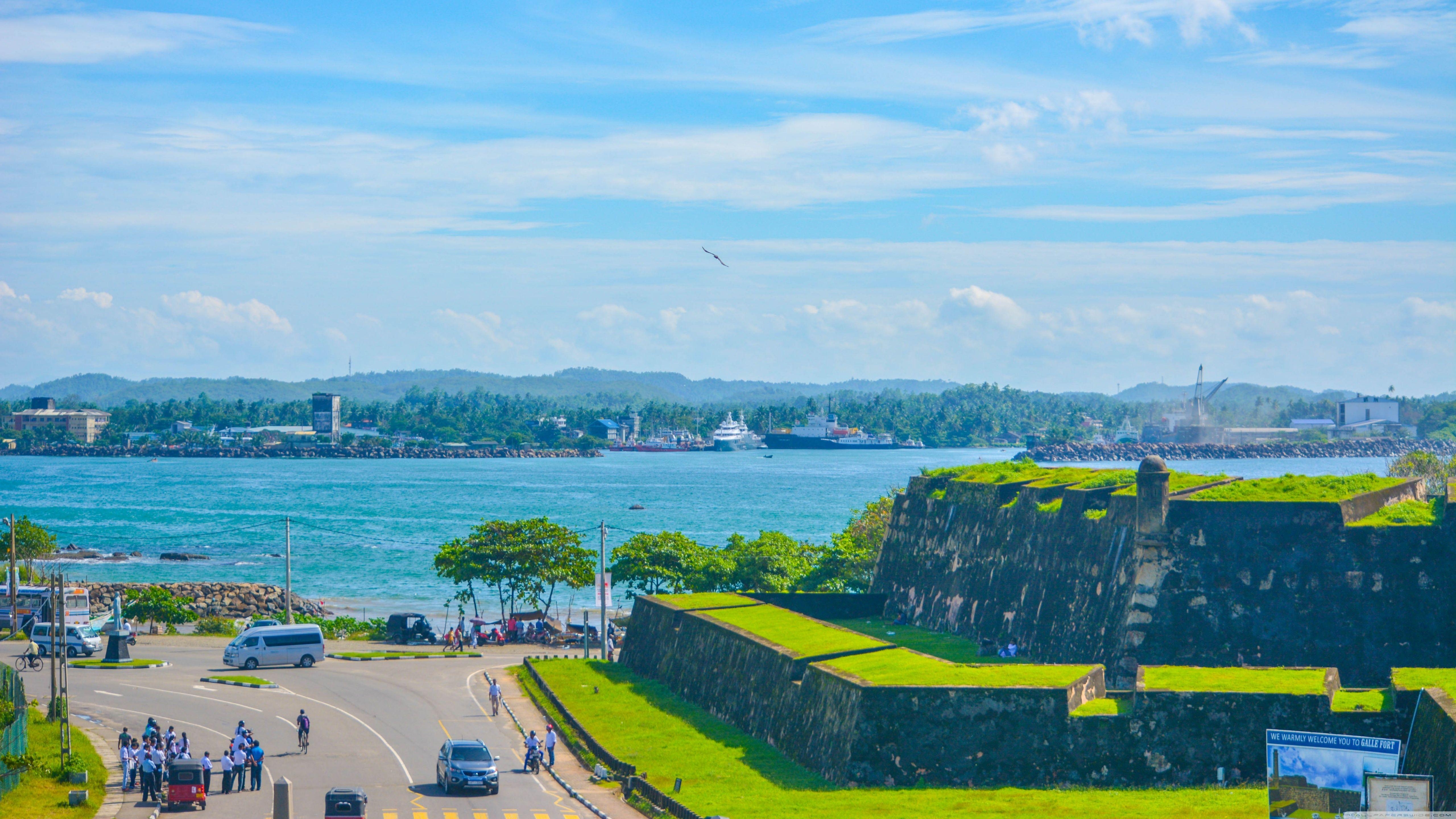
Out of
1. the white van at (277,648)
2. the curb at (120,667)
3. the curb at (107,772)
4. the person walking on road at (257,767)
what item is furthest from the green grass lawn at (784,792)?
the curb at (120,667)

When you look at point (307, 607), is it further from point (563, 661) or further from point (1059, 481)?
point (1059, 481)

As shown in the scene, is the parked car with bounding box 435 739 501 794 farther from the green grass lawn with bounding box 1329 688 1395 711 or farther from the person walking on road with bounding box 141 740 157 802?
the green grass lawn with bounding box 1329 688 1395 711

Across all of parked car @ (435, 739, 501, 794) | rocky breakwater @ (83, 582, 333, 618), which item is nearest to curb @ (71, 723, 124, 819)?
parked car @ (435, 739, 501, 794)

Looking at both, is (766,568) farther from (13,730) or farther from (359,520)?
(359,520)

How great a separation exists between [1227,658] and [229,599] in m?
69.7

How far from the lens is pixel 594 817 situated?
2858cm

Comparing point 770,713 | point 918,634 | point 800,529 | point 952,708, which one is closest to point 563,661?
point 918,634

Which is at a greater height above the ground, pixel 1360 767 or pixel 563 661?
pixel 1360 767

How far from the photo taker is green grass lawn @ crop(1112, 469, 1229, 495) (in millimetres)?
37469

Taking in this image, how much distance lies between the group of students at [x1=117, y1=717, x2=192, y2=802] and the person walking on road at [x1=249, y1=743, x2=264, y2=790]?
5.21 ft

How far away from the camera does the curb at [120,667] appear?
1935 inches

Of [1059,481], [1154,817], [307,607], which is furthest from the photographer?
[307,607]

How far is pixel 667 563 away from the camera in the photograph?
2542 inches

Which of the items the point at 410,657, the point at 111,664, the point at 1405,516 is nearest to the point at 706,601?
the point at 410,657
